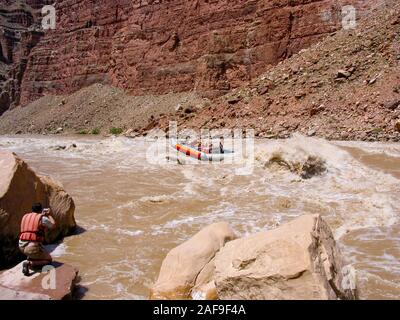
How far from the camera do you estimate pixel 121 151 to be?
18.7m

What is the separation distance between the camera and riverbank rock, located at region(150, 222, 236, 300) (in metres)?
4.26

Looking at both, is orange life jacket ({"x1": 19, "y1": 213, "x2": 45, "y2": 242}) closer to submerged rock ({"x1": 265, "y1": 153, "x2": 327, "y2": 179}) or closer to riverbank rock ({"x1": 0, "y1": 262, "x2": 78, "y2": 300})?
riverbank rock ({"x1": 0, "y1": 262, "x2": 78, "y2": 300})

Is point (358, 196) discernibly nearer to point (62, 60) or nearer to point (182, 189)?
point (182, 189)

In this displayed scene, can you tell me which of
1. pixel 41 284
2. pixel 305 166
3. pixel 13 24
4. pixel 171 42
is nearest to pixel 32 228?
pixel 41 284

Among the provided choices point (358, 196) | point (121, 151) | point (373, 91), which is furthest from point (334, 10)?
point (358, 196)

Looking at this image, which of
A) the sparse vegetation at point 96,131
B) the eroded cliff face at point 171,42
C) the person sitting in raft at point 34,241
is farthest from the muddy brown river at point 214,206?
the sparse vegetation at point 96,131

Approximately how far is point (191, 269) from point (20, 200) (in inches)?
114

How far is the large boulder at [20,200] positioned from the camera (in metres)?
5.48

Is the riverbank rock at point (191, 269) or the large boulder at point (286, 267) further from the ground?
the large boulder at point (286, 267)

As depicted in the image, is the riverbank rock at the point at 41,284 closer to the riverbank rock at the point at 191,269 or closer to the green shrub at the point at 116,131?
the riverbank rock at the point at 191,269

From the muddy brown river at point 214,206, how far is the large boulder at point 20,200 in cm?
42

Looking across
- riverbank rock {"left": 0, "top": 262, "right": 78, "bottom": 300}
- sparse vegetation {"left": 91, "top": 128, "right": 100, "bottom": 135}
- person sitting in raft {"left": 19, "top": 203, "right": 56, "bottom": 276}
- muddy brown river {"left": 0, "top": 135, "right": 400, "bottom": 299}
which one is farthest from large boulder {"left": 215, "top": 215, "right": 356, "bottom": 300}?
sparse vegetation {"left": 91, "top": 128, "right": 100, "bottom": 135}

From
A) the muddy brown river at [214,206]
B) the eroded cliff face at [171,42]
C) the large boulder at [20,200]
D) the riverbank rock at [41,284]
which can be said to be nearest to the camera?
the riverbank rock at [41,284]

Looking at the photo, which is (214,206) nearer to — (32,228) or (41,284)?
(32,228)
